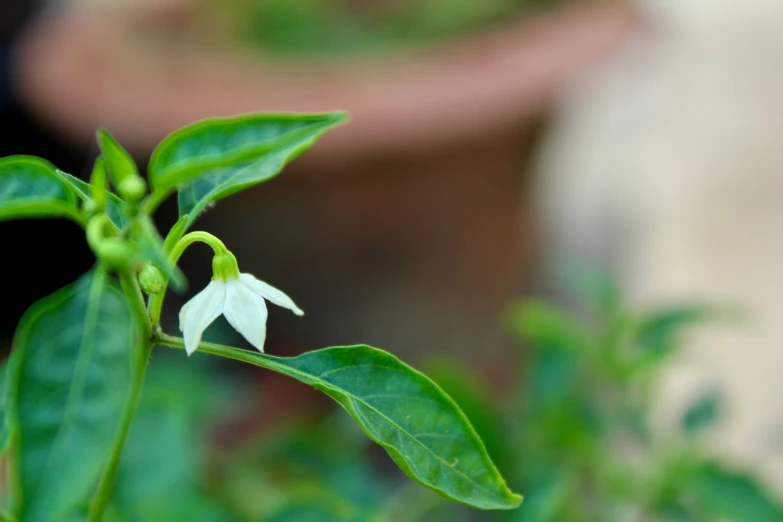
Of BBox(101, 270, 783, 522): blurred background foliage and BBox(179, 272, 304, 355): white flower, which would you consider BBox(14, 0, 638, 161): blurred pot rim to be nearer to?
BBox(101, 270, 783, 522): blurred background foliage

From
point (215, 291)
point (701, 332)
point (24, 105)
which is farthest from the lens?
point (701, 332)

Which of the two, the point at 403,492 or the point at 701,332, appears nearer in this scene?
the point at 403,492

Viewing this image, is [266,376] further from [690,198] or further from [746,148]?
[746,148]

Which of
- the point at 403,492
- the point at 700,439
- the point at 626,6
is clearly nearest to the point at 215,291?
the point at 403,492

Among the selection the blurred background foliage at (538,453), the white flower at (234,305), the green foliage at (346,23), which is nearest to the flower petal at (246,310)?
the white flower at (234,305)

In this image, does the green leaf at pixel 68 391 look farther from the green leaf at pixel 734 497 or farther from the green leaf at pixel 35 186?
the green leaf at pixel 734 497

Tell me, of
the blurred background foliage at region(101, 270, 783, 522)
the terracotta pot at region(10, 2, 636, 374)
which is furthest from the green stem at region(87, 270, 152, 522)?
the terracotta pot at region(10, 2, 636, 374)
